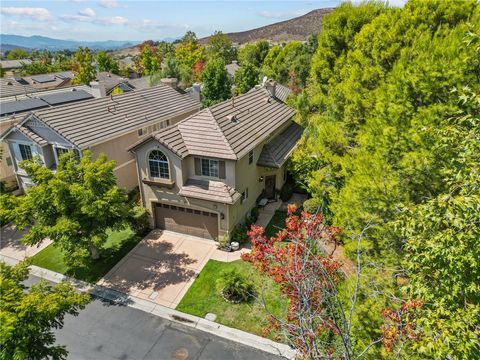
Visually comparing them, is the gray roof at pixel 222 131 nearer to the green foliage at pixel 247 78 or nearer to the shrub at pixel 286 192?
the shrub at pixel 286 192

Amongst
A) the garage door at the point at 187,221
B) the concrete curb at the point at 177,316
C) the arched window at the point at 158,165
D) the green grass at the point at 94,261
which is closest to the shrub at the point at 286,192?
the garage door at the point at 187,221

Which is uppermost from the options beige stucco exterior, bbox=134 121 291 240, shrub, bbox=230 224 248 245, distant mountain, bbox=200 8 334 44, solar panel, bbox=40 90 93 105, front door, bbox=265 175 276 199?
distant mountain, bbox=200 8 334 44

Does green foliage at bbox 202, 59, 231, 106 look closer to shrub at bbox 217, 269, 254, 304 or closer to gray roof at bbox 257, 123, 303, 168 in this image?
gray roof at bbox 257, 123, 303, 168

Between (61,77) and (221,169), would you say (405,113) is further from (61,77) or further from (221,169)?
(61,77)

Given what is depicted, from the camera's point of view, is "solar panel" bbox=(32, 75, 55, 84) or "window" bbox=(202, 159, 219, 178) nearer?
"window" bbox=(202, 159, 219, 178)

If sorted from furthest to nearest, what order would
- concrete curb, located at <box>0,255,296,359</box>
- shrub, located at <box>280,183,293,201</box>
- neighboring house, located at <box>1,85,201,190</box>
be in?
1. shrub, located at <box>280,183,293,201</box>
2. neighboring house, located at <box>1,85,201,190</box>
3. concrete curb, located at <box>0,255,296,359</box>

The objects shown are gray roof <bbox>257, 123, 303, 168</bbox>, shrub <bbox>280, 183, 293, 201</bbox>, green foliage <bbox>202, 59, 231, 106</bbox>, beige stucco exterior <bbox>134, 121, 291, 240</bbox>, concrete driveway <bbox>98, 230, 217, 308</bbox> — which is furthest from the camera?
green foliage <bbox>202, 59, 231, 106</bbox>

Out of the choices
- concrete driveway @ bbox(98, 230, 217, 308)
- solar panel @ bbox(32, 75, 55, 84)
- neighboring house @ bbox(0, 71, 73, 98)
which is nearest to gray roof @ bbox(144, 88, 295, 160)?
concrete driveway @ bbox(98, 230, 217, 308)
